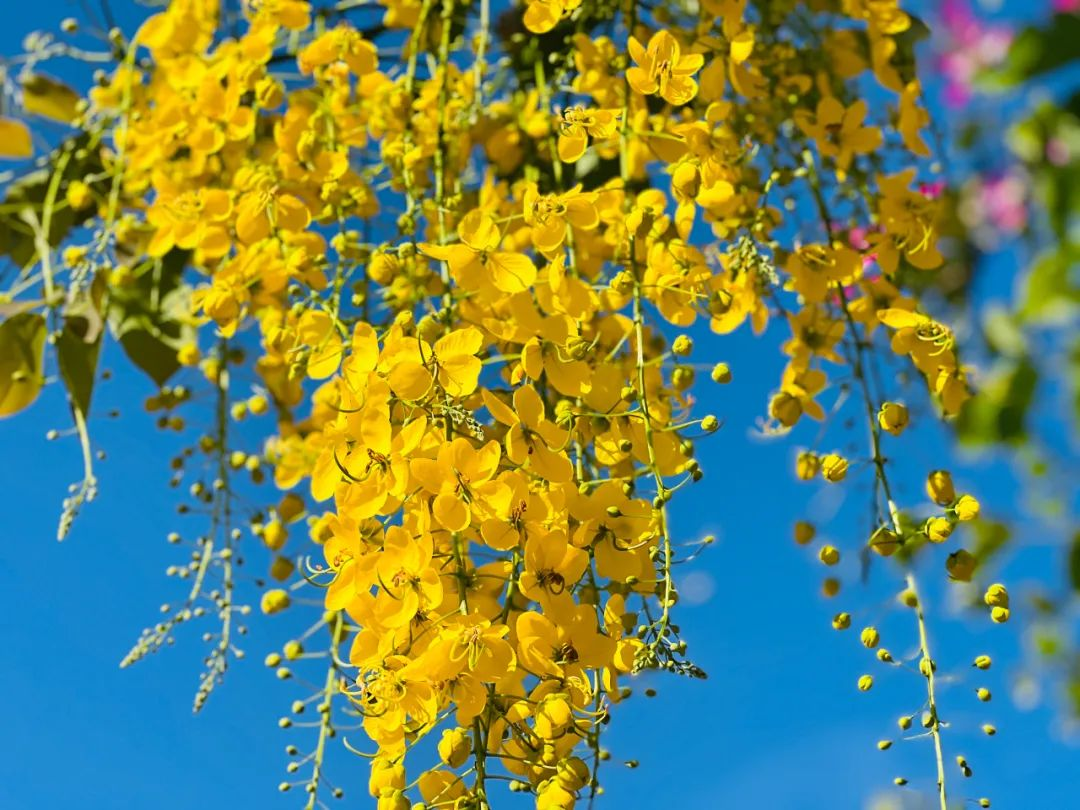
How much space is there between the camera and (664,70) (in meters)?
0.68

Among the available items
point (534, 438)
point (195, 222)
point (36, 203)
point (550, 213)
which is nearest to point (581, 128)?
point (550, 213)

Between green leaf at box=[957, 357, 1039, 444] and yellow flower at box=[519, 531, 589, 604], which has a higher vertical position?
yellow flower at box=[519, 531, 589, 604]

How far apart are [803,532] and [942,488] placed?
0.51ft

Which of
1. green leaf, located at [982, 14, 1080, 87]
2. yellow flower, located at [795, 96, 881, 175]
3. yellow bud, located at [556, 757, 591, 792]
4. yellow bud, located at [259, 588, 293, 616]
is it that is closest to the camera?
green leaf, located at [982, 14, 1080, 87]

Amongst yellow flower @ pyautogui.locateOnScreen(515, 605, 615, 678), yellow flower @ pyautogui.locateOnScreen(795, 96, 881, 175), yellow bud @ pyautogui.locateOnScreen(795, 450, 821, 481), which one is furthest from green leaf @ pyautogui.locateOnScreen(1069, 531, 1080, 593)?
yellow flower @ pyautogui.locateOnScreen(795, 96, 881, 175)

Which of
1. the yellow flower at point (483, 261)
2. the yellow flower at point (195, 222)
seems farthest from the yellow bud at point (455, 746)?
the yellow flower at point (195, 222)

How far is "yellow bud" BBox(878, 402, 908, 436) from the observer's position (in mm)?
707

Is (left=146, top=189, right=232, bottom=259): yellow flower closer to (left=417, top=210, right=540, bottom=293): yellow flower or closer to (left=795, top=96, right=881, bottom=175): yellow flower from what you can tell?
(left=417, top=210, right=540, bottom=293): yellow flower

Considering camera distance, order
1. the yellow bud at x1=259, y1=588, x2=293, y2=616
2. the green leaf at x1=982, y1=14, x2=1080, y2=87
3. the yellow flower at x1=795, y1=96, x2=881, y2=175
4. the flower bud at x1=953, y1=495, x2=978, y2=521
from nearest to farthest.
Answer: the green leaf at x1=982, y1=14, x2=1080, y2=87 < the flower bud at x1=953, y1=495, x2=978, y2=521 < the yellow bud at x1=259, y1=588, x2=293, y2=616 < the yellow flower at x1=795, y1=96, x2=881, y2=175

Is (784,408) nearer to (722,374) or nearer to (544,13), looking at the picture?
(722,374)

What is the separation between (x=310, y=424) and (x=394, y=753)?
50 centimetres

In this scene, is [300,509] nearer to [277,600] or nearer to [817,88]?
[277,600]

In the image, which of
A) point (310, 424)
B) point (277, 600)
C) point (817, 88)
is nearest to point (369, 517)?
point (277, 600)

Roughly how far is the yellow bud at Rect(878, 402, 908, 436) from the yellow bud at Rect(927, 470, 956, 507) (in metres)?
0.04
